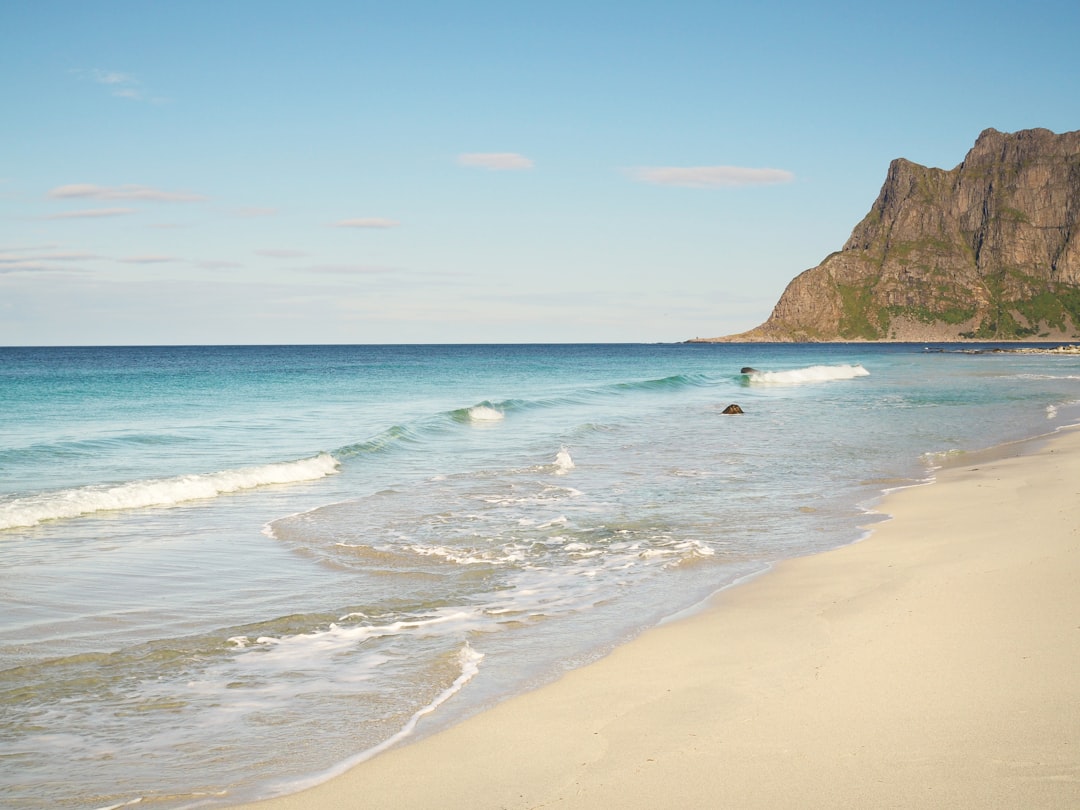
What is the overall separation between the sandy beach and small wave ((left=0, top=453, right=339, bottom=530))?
1012 cm

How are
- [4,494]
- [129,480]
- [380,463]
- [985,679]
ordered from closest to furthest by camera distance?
[985,679] → [4,494] → [129,480] → [380,463]

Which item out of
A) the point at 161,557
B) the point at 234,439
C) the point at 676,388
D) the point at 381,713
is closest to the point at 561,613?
the point at 381,713

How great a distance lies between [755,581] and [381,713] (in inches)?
184

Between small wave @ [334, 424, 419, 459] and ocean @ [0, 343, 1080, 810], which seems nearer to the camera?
ocean @ [0, 343, 1080, 810]

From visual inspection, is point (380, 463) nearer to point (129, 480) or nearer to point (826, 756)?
point (129, 480)

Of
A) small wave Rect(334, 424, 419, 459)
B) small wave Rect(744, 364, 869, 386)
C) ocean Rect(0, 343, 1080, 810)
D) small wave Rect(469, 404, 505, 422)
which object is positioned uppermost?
small wave Rect(744, 364, 869, 386)

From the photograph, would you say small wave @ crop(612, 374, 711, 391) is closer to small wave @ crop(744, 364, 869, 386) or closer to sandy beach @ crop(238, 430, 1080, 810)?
small wave @ crop(744, 364, 869, 386)

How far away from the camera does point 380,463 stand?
19.9 m

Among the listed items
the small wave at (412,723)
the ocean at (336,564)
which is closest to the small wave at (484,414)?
the ocean at (336,564)

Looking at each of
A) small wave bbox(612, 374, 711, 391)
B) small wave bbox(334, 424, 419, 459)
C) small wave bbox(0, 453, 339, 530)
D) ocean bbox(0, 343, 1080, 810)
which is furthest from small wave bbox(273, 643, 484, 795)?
small wave bbox(612, 374, 711, 391)

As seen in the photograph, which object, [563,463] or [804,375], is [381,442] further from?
[804,375]

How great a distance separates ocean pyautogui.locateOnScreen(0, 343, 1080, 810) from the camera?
210 inches

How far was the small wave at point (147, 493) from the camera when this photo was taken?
42.7ft

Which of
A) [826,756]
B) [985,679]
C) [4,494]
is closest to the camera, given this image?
[826,756]
